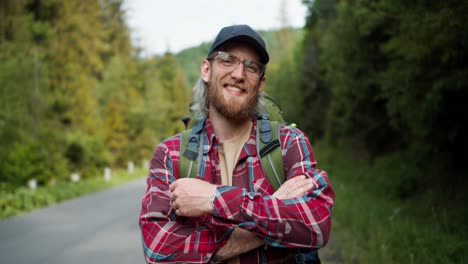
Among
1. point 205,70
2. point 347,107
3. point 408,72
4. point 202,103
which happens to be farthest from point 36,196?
point 205,70

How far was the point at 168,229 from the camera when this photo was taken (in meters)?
2.20

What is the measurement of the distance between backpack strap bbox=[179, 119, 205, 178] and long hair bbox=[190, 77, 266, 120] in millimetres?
247

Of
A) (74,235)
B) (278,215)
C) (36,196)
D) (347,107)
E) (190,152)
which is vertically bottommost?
(36,196)

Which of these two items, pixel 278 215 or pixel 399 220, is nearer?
pixel 278 215

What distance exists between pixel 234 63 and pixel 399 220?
6.04m

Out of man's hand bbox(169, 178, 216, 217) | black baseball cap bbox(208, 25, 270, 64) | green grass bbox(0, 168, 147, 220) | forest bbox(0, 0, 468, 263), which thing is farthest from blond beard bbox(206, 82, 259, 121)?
green grass bbox(0, 168, 147, 220)

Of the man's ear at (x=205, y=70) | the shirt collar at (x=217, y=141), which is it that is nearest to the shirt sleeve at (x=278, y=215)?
the shirt collar at (x=217, y=141)

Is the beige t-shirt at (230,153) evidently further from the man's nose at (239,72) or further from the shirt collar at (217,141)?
the man's nose at (239,72)

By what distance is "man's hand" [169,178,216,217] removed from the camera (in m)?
2.07

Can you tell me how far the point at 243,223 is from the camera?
2033mm

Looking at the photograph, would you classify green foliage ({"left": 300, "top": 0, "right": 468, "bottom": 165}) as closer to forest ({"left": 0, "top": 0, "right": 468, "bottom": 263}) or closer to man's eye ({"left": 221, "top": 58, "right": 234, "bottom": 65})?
forest ({"left": 0, "top": 0, "right": 468, "bottom": 263})

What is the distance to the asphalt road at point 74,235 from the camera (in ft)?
24.1

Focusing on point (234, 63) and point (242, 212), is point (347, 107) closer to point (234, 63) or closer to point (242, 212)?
point (234, 63)

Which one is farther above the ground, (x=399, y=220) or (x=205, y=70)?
(x=205, y=70)
